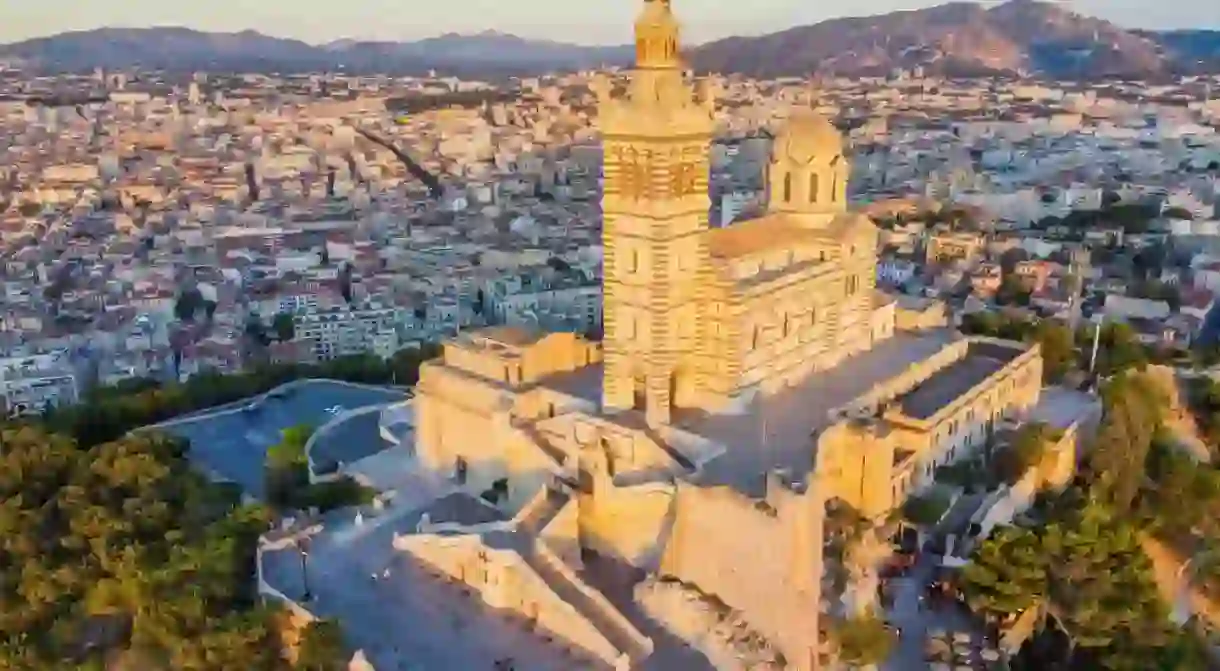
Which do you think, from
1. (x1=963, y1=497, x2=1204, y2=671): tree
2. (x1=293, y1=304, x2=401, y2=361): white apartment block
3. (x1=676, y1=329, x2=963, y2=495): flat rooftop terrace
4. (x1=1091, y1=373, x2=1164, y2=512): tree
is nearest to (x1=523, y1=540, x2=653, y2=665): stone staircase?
(x1=676, y1=329, x2=963, y2=495): flat rooftop terrace

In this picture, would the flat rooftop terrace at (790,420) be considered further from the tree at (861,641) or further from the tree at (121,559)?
the tree at (121,559)

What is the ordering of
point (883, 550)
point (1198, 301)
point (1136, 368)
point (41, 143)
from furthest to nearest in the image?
point (41, 143) < point (1198, 301) < point (1136, 368) < point (883, 550)

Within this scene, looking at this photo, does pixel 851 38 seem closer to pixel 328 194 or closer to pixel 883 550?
pixel 328 194

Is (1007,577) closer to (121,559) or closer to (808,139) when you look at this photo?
(808,139)

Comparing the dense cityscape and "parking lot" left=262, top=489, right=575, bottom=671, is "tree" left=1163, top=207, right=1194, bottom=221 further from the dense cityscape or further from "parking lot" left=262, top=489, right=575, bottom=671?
"parking lot" left=262, top=489, right=575, bottom=671

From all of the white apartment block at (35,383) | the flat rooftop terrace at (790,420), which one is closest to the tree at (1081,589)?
the flat rooftop terrace at (790,420)

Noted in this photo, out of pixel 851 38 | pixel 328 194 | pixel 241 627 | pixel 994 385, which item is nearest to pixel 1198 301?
pixel 994 385

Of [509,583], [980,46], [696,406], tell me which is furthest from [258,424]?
[980,46]
